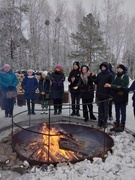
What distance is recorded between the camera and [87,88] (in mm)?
5984

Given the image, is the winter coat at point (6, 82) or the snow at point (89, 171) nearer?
the snow at point (89, 171)

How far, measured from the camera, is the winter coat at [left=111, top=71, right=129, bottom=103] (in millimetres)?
4969

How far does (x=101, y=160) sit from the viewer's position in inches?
142

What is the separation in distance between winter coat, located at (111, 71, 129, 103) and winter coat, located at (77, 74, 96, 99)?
0.93 m

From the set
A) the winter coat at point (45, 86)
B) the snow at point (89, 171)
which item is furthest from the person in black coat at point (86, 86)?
the snow at point (89, 171)

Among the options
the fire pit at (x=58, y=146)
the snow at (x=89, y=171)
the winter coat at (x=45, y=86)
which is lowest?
the snow at (x=89, y=171)

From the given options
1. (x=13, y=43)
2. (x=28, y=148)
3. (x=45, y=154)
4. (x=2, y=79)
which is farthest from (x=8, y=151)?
(x=13, y=43)

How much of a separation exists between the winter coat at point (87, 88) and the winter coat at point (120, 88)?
3.04ft

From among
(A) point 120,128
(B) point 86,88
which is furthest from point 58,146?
(B) point 86,88

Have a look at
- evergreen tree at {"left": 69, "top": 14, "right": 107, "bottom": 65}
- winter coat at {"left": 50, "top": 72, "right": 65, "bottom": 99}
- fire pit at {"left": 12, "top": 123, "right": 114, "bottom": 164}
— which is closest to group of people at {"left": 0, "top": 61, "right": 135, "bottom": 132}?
winter coat at {"left": 50, "top": 72, "right": 65, "bottom": 99}

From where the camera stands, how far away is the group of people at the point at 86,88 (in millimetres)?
5074

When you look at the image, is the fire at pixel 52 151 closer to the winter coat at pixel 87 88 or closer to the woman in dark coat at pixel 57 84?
the winter coat at pixel 87 88

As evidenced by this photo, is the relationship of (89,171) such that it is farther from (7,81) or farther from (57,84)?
(7,81)

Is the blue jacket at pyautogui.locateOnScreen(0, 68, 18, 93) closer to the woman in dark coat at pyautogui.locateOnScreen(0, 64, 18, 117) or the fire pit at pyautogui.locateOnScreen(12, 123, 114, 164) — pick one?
the woman in dark coat at pyautogui.locateOnScreen(0, 64, 18, 117)
